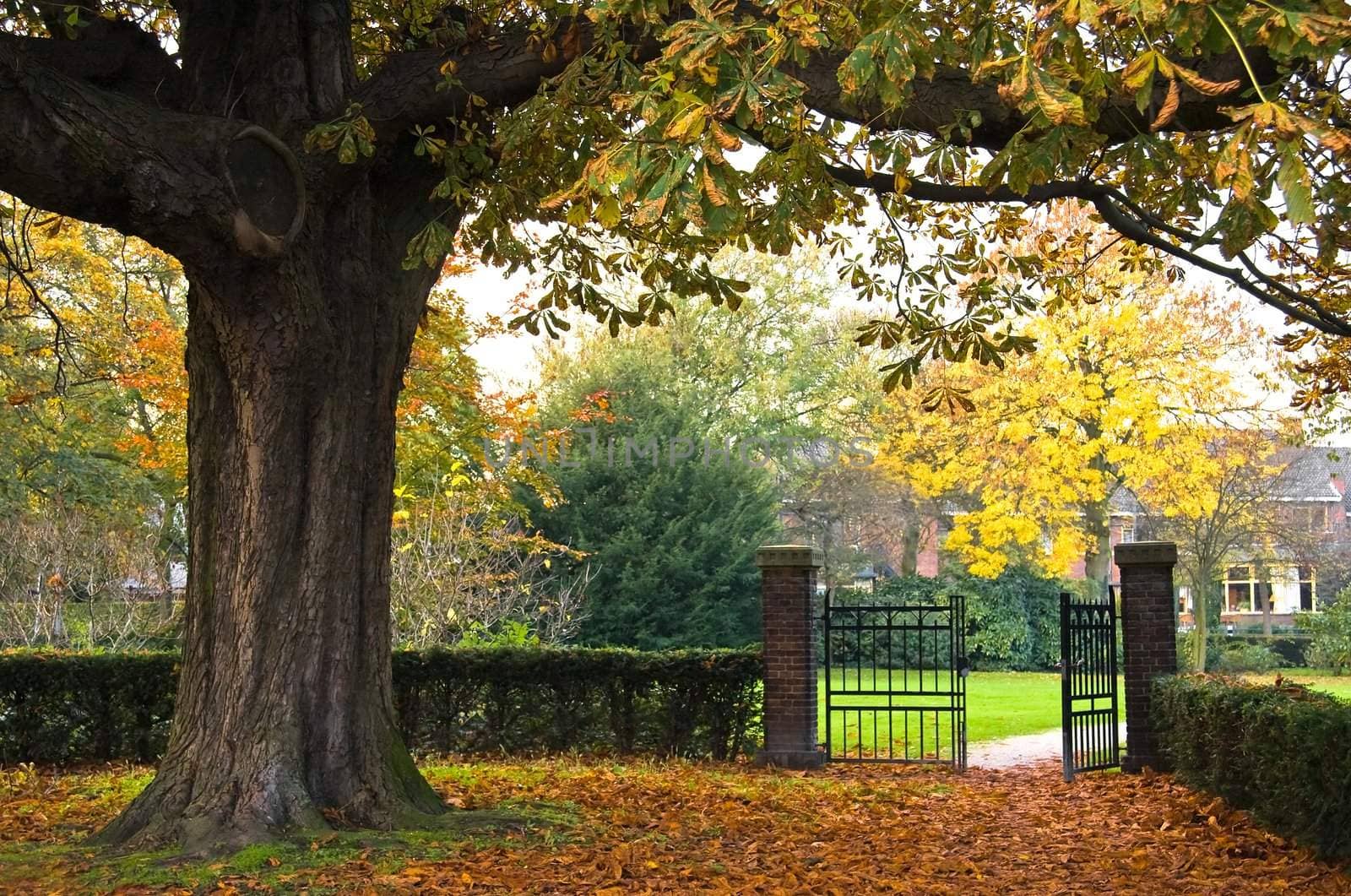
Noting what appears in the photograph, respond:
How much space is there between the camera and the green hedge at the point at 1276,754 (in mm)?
6691

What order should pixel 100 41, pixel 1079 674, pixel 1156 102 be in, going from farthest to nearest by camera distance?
pixel 1079 674 < pixel 100 41 < pixel 1156 102

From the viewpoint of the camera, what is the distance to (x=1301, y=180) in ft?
10.5

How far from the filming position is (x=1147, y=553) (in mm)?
12062

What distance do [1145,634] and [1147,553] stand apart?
77cm

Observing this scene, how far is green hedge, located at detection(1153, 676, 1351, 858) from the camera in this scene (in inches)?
263

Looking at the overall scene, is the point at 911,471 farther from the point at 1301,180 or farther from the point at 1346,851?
the point at 1301,180

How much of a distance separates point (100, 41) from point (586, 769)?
690 centimetres

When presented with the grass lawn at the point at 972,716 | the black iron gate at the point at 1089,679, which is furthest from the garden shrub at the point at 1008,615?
the black iron gate at the point at 1089,679

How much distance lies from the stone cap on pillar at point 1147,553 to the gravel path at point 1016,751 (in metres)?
2.49

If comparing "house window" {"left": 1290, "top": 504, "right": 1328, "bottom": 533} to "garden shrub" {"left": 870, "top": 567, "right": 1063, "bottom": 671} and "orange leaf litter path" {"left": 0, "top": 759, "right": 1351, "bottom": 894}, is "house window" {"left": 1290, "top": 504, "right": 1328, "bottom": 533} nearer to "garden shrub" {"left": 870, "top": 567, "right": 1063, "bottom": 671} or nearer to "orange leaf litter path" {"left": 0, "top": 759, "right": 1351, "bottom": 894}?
"garden shrub" {"left": 870, "top": 567, "right": 1063, "bottom": 671}

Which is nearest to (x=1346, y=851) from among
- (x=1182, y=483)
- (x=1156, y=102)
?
(x=1156, y=102)

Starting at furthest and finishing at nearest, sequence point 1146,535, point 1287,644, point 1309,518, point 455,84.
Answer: point 1146,535, point 1309,518, point 1287,644, point 455,84

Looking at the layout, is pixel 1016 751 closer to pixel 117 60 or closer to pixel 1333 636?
pixel 117 60

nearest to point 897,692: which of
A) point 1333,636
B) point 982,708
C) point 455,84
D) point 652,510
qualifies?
point 982,708
